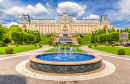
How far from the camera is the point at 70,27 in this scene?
116m

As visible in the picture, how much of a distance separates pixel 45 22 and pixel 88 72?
120289 mm

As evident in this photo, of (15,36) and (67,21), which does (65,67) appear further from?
(67,21)

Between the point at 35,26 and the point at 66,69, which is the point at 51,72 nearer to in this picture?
the point at 66,69

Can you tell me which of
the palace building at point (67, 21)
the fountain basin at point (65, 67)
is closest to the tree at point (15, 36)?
the fountain basin at point (65, 67)

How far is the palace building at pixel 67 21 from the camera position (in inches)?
4466

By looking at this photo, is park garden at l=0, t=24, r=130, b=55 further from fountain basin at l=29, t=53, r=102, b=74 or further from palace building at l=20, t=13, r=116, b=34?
palace building at l=20, t=13, r=116, b=34

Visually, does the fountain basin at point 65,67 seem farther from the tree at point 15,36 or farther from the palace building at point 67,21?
the palace building at point 67,21

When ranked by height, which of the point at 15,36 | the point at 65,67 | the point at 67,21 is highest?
the point at 67,21

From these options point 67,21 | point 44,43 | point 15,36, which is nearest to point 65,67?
point 44,43

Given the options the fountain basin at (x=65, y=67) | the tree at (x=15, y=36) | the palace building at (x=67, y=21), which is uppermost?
the palace building at (x=67, y=21)

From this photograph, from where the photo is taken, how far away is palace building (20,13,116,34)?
113 m

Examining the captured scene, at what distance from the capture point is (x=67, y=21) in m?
111

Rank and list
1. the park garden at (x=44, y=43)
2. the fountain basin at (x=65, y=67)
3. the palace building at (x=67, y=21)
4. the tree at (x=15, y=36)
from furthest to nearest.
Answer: the palace building at (x=67, y=21)
the tree at (x=15, y=36)
the park garden at (x=44, y=43)
the fountain basin at (x=65, y=67)

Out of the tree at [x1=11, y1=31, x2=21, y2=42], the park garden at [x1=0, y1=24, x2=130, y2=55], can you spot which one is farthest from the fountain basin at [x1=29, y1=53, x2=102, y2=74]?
the tree at [x1=11, y1=31, x2=21, y2=42]
